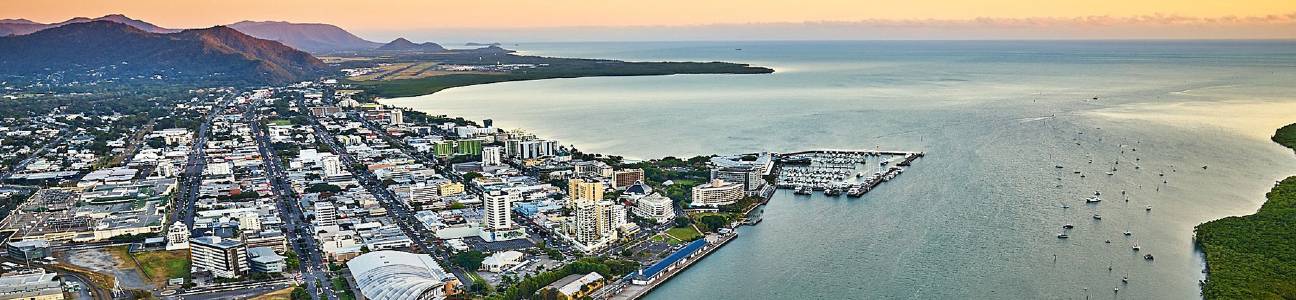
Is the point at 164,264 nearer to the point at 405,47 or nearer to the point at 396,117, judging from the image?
the point at 396,117

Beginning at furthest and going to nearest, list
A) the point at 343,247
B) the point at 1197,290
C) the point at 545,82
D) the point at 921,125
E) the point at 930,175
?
the point at 545,82, the point at 921,125, the point at 930,175, the point at 343,247, the point at 1197,290

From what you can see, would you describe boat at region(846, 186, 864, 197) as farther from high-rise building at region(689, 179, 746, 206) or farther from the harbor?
high-rise building at region(689, 179, 746, 206)

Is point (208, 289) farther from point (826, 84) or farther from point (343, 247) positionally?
point (826, 84)

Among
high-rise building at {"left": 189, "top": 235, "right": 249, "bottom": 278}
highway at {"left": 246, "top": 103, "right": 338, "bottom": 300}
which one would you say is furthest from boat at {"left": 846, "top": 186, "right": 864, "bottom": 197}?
high-rise building at {"left": 189, "top": 235, "right": 249, "bottom": 278}

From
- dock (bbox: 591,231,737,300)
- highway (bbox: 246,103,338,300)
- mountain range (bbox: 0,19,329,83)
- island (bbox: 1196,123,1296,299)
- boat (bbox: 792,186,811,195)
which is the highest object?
mountain range (bbox: 0,19,329,83)

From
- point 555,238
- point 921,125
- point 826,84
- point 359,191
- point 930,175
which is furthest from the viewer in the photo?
point 826,84

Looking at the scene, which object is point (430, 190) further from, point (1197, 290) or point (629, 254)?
point (1197, 290)

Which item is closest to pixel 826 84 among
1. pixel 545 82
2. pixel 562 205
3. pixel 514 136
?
pixel 545 82

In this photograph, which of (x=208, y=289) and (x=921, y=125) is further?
(x=921, y=125)
